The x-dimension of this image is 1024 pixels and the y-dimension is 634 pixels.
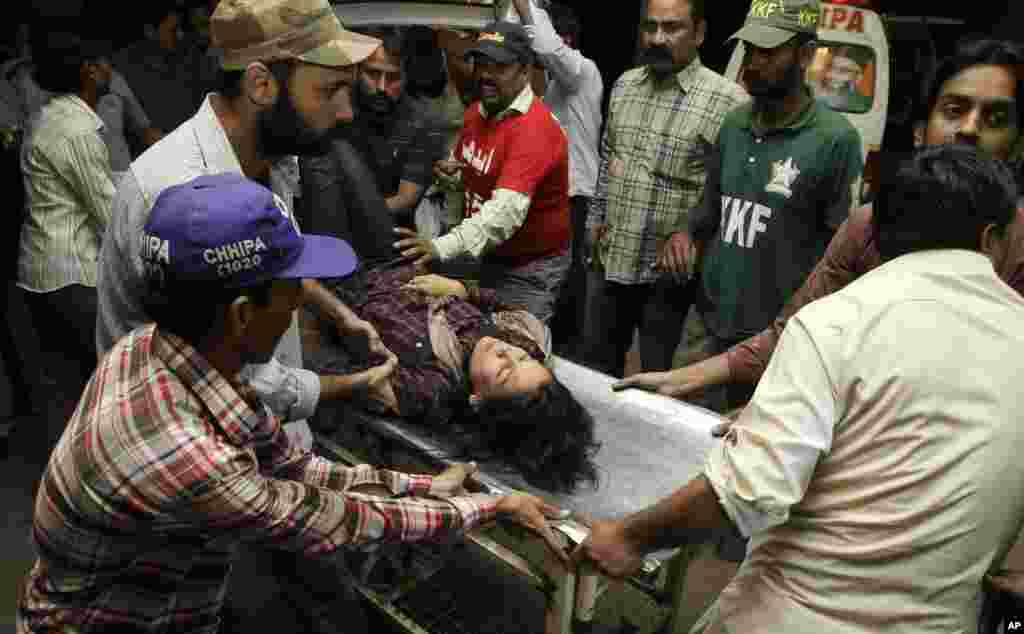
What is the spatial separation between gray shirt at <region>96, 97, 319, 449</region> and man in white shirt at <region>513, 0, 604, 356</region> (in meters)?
2.16

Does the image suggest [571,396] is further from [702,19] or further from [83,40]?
[83,40]

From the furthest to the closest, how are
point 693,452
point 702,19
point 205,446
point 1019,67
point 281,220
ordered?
point 702,19 < point 693,452 < point 1019,67 < point 281,220 < point 205,446

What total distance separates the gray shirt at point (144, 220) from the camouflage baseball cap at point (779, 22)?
6.69ft

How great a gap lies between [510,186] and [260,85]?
1.36m

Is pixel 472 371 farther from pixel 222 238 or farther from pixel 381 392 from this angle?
pixel 222 238

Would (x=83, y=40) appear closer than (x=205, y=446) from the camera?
No

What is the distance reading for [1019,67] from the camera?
7.30 feet

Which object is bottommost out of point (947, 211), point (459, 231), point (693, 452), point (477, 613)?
point (477, 613)

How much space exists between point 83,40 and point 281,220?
250cm

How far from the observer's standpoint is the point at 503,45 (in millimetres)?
3461

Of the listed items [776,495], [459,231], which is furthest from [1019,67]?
[459,231]

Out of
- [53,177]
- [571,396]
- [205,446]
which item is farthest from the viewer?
[53,177]

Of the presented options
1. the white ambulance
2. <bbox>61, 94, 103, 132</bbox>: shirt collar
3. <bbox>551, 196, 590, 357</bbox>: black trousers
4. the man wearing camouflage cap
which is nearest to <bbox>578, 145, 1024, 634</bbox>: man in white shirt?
the man wearing camouflage cap

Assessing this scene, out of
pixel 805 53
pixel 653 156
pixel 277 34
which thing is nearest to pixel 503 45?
pixel 653 156
